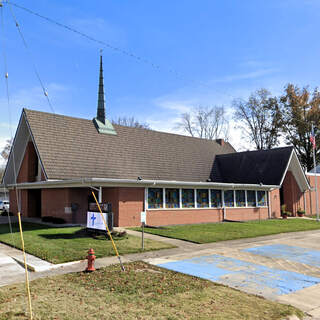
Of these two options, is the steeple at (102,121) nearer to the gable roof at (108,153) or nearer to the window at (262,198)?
the gable roof at (108,153)

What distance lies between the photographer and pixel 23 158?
79.7 ft

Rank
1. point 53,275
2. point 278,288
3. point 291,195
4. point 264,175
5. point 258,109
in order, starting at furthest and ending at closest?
point 258,109 < point 291,195 < point 264,175 < point 53,275 < point 278,288

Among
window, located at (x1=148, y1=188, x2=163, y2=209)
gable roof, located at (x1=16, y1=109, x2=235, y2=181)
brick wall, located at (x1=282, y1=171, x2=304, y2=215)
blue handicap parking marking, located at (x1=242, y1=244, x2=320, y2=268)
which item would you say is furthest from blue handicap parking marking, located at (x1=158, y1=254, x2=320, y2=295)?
brick wall, located at (x1=282, y1=171, x2=304, y2=215)

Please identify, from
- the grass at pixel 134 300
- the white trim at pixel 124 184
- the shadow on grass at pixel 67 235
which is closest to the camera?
the grass at pixel 134 300

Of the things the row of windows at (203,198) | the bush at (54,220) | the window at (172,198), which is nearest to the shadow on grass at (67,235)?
the bush at (54,220)

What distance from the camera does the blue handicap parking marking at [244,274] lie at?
7.74 metres

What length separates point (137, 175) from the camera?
2194cm

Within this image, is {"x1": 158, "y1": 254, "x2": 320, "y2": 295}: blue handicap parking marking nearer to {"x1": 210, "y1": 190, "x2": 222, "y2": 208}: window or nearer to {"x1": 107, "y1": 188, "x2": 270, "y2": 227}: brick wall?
{"x1": 107, "y1": 188, "x2": 270, "y2": 227}: brick wall

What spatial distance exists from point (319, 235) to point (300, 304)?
12.5 metres

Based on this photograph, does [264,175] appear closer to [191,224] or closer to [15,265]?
[191,224]

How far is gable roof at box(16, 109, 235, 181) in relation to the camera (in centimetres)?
1973

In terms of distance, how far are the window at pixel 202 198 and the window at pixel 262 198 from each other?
19.6ft

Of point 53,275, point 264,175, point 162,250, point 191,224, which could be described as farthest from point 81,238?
point 264,175

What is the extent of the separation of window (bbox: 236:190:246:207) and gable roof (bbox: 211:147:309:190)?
2.37 metres
